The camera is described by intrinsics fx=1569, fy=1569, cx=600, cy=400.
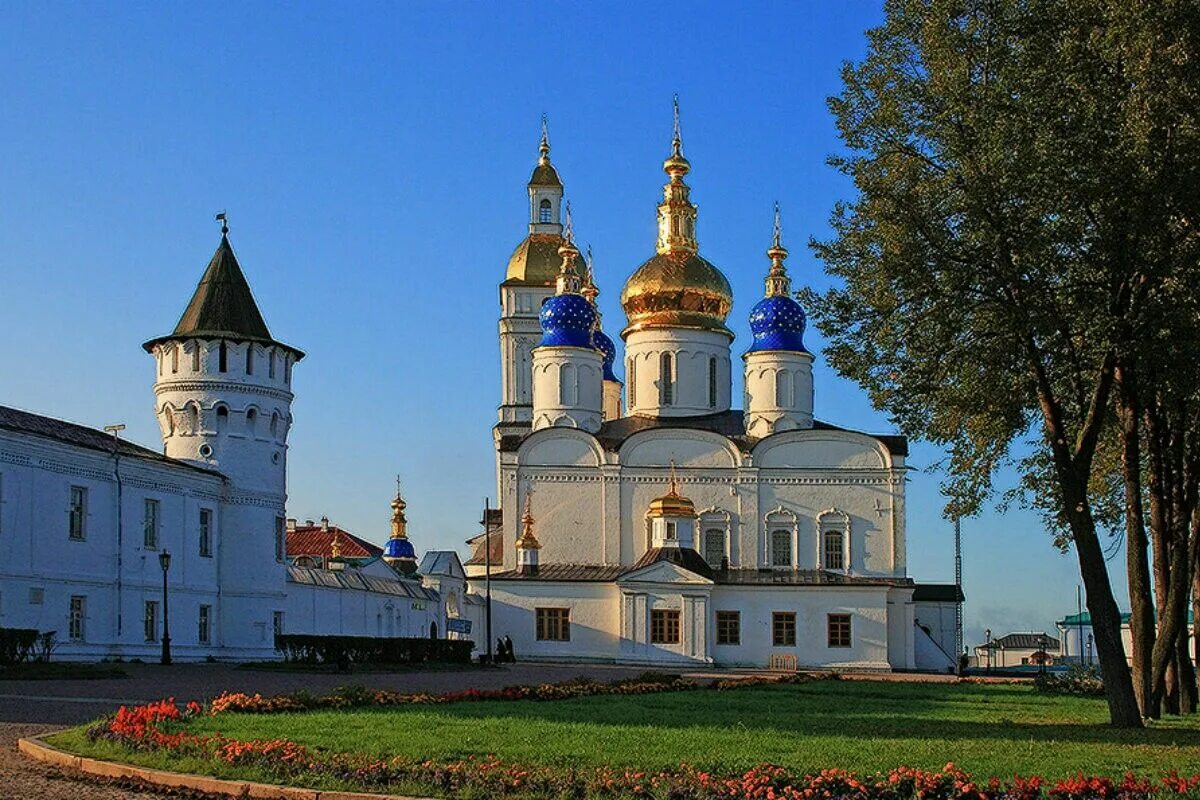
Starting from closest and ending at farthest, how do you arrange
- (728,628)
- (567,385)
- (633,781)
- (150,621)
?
(633,781), (150,621), (728,628), (567,385)

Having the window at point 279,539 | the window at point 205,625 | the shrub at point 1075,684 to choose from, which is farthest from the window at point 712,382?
the shrub at point 1075,684

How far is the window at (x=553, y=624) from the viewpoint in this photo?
52.9 meters

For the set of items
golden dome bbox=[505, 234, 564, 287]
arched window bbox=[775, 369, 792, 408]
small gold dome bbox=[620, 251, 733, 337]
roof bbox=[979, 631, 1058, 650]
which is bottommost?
roof bbox=[979, 631, 1058, 650]

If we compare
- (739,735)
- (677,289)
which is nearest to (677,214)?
(677,289)

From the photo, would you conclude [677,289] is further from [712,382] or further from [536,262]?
[536,262]

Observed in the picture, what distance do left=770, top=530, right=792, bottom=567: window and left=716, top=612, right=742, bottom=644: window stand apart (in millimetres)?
2966

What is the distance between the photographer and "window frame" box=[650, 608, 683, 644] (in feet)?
169

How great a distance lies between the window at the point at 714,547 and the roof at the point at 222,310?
18964 millimetres

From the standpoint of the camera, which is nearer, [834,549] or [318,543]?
[834,549]

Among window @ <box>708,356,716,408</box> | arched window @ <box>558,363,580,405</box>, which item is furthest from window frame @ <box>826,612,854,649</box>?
arched window @ <box>558,363,580,405</box>

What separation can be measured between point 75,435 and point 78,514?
2.02m

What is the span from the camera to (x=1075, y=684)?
1187 inches

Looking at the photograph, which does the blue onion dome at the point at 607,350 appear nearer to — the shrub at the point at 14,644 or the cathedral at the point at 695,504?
the cathedral at the point at 695,504

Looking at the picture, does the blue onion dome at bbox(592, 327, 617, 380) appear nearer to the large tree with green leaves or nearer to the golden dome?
the golden dome
